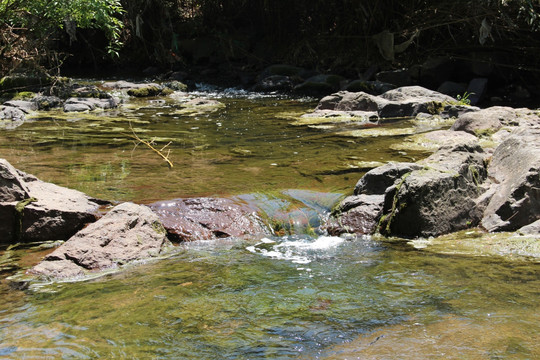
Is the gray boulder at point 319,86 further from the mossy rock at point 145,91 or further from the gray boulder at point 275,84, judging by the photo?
the mossy rock at point 145,91

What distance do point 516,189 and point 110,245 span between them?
3.50 m

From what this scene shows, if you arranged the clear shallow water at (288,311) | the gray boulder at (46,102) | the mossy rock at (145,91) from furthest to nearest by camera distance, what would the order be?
the mossy rock at (145,91)
the gray boulder at (46,102)
the clear shallow water at (288,311)

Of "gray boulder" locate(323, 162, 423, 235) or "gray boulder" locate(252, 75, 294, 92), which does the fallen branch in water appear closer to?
"gray boulder" locate(323, 162, 423, 235)

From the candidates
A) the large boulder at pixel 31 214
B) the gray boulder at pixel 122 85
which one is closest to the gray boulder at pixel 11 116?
the gray boulder at pixel 122 85

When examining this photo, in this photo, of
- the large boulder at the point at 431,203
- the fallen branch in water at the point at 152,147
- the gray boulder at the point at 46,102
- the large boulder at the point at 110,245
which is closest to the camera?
the large boulder at the point at 110,245

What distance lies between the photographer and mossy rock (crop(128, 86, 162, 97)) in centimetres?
1480

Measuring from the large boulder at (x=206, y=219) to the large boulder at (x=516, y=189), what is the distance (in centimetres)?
213

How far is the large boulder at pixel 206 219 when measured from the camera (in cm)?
492

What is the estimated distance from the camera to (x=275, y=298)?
11.2ft

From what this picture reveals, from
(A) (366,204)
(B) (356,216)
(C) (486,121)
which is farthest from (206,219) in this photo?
(C) (486,121)

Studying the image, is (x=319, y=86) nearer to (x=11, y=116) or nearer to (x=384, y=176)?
(x=11, y=116)

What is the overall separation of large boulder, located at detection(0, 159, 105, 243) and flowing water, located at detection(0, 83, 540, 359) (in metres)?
0.21

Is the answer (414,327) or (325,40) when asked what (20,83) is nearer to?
(325,40)

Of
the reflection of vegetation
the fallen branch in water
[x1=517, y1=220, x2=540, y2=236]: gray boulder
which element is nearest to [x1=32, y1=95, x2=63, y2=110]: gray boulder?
the fallen branch in water
